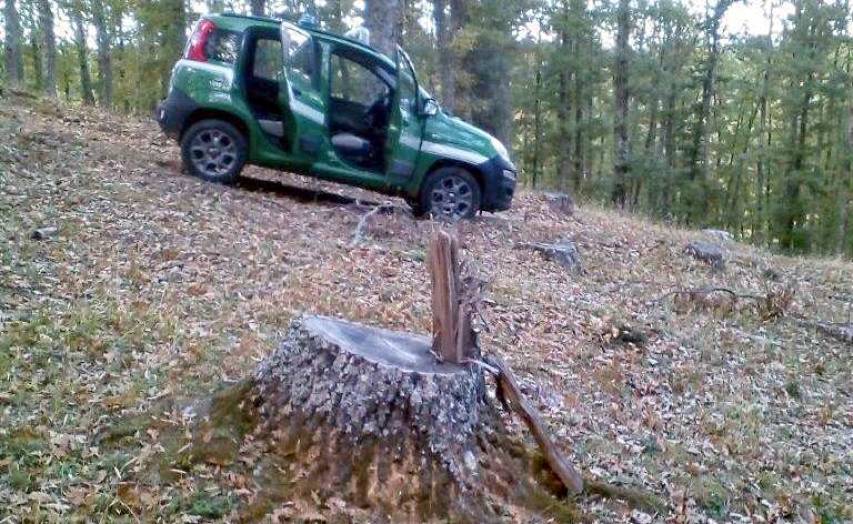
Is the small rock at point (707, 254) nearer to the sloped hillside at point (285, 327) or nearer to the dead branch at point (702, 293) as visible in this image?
the sloped hillside at point (285, 327)

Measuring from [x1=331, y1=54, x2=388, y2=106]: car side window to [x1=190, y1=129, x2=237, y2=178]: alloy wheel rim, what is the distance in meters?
1.48

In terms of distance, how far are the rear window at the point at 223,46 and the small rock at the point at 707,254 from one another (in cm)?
661

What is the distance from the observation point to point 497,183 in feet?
31.2

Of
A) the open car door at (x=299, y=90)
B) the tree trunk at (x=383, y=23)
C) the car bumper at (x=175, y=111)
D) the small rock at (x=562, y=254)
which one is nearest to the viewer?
the car bumper at (x=175, y=111)

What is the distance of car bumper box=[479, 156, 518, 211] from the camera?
945 cm

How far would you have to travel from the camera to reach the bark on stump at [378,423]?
3.36 m

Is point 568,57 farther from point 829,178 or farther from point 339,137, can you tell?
point 339,137

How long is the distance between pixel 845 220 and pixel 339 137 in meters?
22.7

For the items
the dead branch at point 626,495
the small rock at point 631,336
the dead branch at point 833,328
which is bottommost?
the dead branch at point 626,495

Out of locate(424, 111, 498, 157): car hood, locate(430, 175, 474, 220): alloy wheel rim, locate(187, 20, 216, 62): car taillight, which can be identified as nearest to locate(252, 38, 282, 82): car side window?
locate(187, 20, 216, 62): car taillight

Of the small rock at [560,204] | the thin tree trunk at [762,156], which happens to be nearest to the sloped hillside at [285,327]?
the small rock at [560,204]

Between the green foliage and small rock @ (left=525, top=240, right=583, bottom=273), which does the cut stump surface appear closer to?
small rock @ (left=525, top=240, right=583, bottom=273)

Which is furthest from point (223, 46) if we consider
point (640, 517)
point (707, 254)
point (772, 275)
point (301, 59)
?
point (772, 275)

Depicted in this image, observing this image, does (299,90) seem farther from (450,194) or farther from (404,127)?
(450,194)
